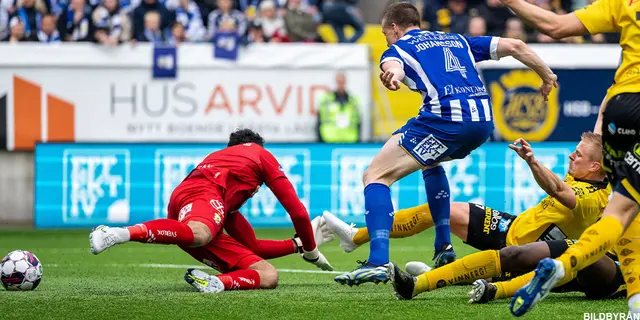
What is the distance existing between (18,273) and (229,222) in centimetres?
171

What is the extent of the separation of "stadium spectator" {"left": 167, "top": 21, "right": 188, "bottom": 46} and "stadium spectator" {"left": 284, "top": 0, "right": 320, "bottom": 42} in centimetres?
184

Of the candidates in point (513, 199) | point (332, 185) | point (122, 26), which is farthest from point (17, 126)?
point (513, 199)

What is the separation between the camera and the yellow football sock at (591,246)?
5.38 m

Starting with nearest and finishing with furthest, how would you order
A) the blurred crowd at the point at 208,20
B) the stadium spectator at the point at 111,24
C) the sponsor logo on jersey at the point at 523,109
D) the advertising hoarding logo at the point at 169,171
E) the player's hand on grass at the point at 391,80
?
the player's hand on grass at the point at 391,80 < the advertising hoarding logo at the point at 169,171 < the stadium spectator at the point at 111,24 < the blurred crowd at the point at 208,20 < the sponsor logo on jersey at the point at 523,109

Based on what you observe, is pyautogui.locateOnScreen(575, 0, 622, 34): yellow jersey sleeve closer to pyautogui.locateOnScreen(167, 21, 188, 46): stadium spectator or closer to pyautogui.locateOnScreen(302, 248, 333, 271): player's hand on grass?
pyautogui.locateOnScreen(302, 248, 333, 271): player's hand on grass

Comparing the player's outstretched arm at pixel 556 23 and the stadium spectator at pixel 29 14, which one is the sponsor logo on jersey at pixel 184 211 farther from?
the stadium spectator at pixel 29 14

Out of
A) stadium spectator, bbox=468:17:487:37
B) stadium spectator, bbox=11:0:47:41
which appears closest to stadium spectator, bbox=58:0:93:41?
stadium spectator, bbox=11:0:47:41

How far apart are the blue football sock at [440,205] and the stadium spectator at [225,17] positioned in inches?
433

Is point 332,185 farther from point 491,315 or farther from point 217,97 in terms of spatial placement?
point 491,315

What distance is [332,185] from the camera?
1605 centimetres

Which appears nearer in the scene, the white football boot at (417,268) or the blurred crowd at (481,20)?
the white football boot at (417,268)

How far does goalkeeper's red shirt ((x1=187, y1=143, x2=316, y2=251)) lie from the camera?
8.32m

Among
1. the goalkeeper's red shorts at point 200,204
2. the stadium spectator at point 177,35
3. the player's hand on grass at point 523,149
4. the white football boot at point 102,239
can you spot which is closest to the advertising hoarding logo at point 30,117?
the stadium spectator at point 177,35

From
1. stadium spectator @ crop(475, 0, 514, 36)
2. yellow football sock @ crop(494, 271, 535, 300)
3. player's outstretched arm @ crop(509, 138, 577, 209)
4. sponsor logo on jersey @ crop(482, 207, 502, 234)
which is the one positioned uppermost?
stadium spectator @ crop(475, 0, 514, 36)
